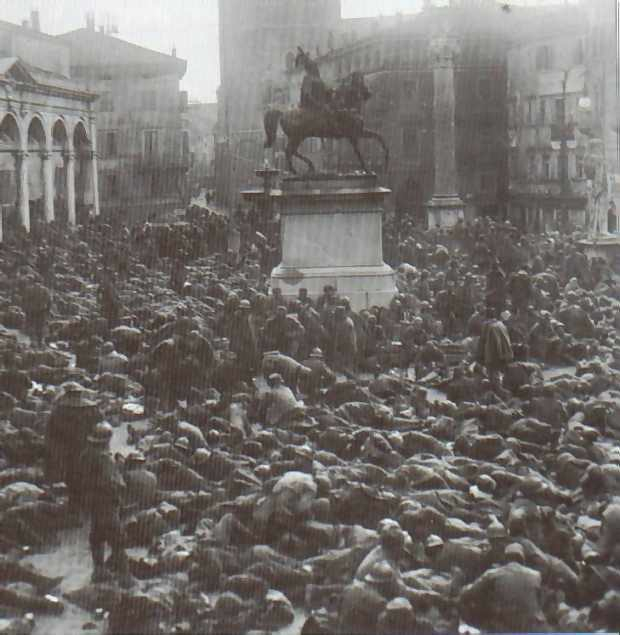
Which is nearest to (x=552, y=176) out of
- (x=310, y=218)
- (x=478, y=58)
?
(x=478, y=58)

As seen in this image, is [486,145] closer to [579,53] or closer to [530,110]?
[530,110]

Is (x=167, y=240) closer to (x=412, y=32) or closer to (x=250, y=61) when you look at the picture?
(x=412, y=32)

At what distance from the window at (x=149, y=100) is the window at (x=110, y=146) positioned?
2737 mm

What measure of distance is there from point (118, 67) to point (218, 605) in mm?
46901

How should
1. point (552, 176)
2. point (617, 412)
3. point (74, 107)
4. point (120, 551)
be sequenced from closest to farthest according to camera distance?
1. point (120, 551)
2. point (617, 412)
3. point (74, 107)
4. point (552, 176)

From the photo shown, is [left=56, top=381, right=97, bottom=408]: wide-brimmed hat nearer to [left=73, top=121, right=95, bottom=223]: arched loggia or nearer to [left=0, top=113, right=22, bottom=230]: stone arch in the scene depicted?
[left=0, top=113, right=22, bottom=230]: stone arch

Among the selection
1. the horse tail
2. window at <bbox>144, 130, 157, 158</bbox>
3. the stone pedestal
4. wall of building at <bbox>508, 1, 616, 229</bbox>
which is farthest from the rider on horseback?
window at <bbox>144, 130, 157, 158</bbox>

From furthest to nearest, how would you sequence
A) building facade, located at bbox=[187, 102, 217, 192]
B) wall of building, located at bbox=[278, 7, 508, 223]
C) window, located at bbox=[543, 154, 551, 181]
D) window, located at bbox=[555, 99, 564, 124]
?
building facade, located at bbox=[187, 102, 217, 192]
wall of building, located at bbox=[278, 7, 508, 223]
window, located at bbox=[543, 154, 551, 181]
window, located at bbox=[555, 99, 564, 124]

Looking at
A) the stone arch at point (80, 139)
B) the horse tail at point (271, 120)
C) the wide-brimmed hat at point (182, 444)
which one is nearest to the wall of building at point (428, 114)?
the stone arch at point (80, 139)

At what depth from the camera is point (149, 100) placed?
55656 millimetres

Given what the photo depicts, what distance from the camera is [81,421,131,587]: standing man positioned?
9430 millimetres

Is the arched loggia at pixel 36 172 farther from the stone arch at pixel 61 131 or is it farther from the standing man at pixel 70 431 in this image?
the standing man at pixel 70 431

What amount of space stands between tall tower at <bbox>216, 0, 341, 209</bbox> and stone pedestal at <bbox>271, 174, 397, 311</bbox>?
5622 cm

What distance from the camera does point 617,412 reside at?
43.8ft
